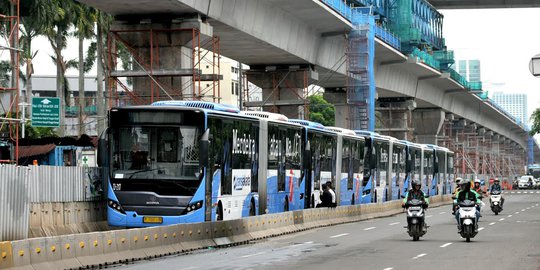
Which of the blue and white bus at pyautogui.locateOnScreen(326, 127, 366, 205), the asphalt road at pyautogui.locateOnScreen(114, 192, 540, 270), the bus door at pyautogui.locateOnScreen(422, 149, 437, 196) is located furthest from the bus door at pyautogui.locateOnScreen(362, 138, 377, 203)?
the asphalt road at pyautogui.locateOnScreen(114, 192, 540, 270)

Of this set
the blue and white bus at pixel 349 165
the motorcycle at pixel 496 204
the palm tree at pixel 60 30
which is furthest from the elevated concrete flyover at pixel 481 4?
the motorcycle at pixel 496 204

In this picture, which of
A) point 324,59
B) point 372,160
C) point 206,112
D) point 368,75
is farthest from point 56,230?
point 368,75

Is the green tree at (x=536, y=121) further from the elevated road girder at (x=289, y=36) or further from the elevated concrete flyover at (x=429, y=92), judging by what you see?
the elevated road girder at (x=289, y=36)

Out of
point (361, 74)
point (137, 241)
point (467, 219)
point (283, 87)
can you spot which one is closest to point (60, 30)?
point (361, 74)

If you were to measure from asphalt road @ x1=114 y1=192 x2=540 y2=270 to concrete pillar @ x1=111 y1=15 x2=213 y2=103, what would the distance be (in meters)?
8.77

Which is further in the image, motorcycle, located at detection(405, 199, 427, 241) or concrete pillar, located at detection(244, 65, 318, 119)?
concrete pillar, located at detection(244, 65, 318, 119)

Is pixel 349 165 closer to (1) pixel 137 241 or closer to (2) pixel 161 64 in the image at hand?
(2) pixel 161 64

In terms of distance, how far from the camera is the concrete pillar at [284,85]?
5544 cm

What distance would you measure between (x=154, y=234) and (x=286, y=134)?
13.8 m

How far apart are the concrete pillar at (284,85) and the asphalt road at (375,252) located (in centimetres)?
2173

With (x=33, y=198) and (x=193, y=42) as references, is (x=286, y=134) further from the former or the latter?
(x=33, y=198)

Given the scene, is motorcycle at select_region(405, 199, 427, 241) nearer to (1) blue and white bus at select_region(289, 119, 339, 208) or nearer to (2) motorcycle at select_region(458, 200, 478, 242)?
(2) motorcycle at select_region(458, 200, 478, 242)

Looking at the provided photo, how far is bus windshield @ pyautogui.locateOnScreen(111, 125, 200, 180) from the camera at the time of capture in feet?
90.8

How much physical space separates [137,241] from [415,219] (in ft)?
28.4
